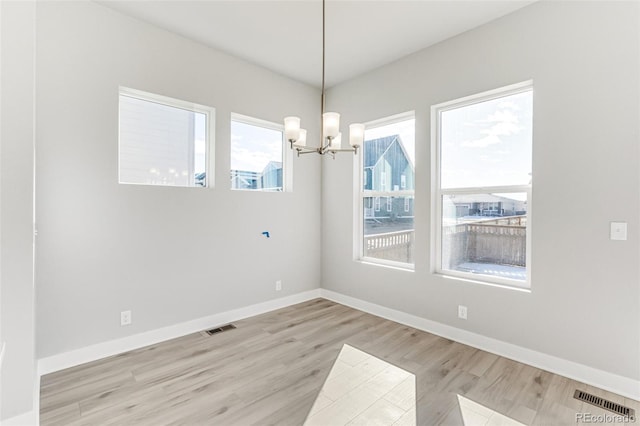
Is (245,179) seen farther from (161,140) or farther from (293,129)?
(293,129)

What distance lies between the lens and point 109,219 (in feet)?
8.95

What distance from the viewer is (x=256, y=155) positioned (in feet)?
12.7

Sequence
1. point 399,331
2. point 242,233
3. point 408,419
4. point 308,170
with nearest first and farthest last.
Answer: point 408,419 → point 399,331 → point 242,233 → point 308,170

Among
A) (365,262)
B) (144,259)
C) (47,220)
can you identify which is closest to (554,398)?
(365,262)

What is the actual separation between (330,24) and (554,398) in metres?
3.47

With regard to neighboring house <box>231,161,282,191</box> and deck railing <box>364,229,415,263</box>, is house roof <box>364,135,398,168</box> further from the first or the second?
neighboring house <box>231,161,282,191</box>

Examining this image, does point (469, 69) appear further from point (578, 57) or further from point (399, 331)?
point (399, 331)

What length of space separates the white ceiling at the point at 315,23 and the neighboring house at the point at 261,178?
1.27 m

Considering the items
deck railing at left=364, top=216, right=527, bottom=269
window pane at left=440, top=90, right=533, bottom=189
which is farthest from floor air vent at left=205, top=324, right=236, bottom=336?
window pane at left=440, top=90, right=533, bottom=189

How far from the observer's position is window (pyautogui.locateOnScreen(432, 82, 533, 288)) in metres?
2.75

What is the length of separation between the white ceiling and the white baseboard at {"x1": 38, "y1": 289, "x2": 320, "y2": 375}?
9.51 feet

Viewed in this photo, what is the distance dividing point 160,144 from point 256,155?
1.11 meters

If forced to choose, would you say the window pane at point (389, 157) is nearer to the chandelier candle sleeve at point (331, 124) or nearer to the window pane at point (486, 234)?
the window pane at point (486, 234)

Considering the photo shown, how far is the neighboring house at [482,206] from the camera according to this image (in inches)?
110
